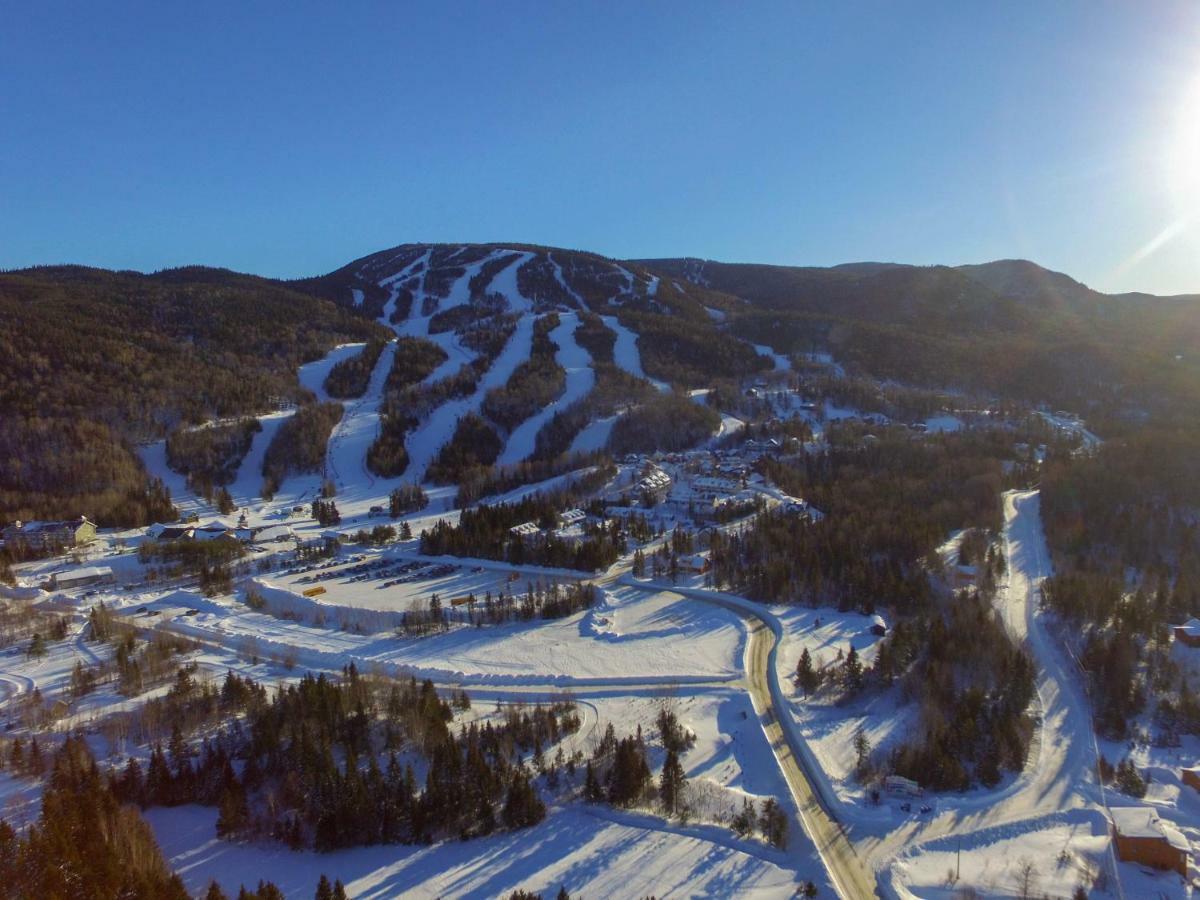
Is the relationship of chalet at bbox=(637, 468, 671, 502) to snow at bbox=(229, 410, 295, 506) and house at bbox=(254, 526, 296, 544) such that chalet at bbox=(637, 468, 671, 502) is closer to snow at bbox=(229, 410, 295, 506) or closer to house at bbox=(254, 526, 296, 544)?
house at bbox=(254, 526, 296, 544)

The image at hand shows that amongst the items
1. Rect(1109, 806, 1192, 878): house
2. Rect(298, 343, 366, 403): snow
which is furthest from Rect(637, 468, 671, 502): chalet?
Rect(298, 343, 366, 403): snow

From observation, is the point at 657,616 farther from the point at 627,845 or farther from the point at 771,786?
the point at 627,845

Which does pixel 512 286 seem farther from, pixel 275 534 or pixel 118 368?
pixel 275 534

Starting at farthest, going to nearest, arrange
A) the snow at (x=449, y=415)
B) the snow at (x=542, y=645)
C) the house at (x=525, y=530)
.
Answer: the snow at (x=449, y=415) < the house at (x=525, y=530) < the snow at (x=542, y=645)

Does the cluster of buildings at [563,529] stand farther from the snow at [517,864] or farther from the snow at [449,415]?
→ the snow at [517,864]

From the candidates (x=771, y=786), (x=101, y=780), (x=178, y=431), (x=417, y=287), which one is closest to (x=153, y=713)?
(x=101, y=780)

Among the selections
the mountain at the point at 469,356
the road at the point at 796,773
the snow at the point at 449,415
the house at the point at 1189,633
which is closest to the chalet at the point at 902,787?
the road at the point at 796,773

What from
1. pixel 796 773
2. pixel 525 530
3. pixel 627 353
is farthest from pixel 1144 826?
pixel 627 353
